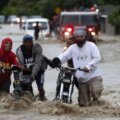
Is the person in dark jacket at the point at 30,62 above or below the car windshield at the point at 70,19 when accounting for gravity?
above

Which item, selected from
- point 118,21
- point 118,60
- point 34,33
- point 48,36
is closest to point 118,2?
point 118,21

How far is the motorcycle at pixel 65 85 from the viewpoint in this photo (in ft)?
39.1

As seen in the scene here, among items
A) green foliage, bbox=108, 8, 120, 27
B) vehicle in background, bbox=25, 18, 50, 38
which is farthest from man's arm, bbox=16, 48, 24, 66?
green foliage, bbox=108, 8, 120, 27

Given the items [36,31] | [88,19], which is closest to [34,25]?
[36,31]

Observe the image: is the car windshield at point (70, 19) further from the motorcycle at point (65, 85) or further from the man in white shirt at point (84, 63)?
the motorcycle at point (65, 85)

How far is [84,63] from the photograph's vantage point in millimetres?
12328

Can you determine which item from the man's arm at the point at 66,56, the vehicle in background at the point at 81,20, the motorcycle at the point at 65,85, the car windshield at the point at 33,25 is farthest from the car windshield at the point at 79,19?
the motorcycle at the point at 65,85

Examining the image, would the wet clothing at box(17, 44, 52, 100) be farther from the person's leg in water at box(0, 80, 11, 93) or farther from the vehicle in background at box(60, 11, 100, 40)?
the vehicle in background at box(60, 11, 100, 40)

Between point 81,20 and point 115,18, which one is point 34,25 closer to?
point 115,18

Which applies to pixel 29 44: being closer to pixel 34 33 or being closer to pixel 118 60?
pixel 118 60

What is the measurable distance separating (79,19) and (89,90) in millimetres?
27728

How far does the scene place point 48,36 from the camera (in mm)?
52688

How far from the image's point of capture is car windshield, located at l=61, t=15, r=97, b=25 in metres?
39.7

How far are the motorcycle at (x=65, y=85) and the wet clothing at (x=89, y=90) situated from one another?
364 mm
